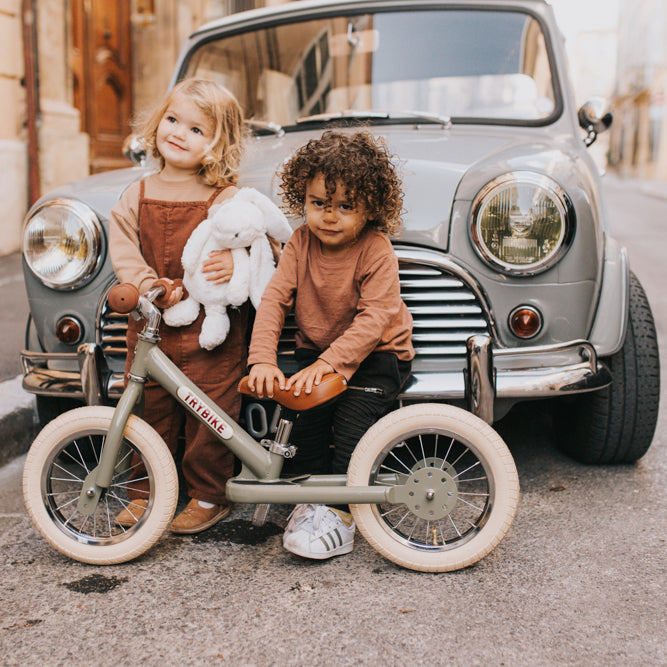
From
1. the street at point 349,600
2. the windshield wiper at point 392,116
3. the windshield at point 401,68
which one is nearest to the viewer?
the street at point 349,600

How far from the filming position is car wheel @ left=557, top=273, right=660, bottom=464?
2.45m

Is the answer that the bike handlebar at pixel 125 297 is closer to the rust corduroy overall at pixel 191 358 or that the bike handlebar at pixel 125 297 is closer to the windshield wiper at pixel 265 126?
the rust corduroy overall at pixel 191 358

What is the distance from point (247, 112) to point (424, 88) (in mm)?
776

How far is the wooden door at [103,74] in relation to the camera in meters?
8.05

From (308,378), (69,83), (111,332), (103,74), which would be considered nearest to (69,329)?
(111,332)

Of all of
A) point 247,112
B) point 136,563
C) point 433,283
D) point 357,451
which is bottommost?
point 136,563

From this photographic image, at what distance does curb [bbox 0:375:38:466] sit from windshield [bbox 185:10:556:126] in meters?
1.51

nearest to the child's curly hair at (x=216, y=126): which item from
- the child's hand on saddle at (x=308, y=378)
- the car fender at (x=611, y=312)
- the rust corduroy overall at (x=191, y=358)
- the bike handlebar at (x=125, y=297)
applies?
the rust corduroy overall at (x=191, y=358)

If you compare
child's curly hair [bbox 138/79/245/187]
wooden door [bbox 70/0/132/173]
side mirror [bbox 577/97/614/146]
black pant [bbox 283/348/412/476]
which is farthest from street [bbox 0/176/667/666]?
wooden door [bbox 70/0/132/173]

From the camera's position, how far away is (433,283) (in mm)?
2221

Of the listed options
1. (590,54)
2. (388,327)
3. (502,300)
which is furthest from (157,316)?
(590,54)

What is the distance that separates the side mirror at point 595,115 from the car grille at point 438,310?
127 cm

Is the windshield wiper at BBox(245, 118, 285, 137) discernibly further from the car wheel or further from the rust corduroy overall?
the car wheel

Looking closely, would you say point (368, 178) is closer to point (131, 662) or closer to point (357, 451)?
point (357, 451)
